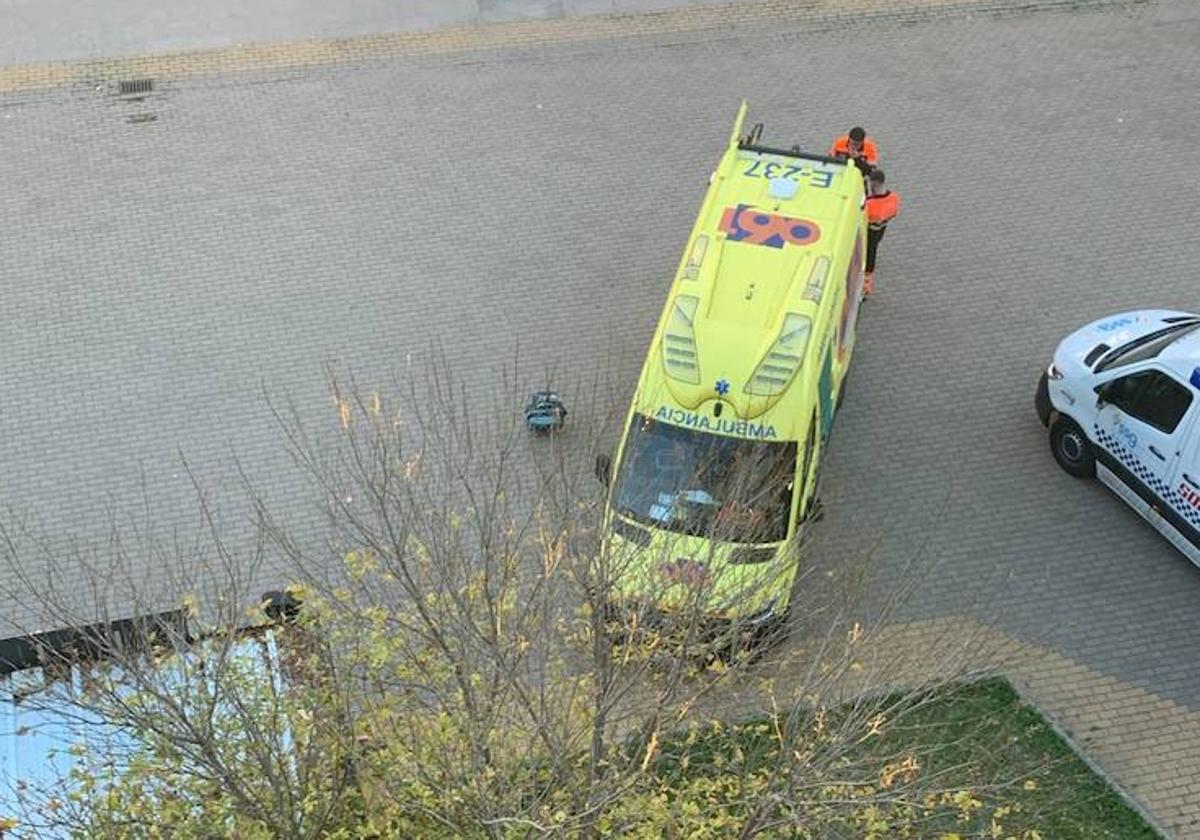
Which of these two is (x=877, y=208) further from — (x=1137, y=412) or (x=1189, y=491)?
(x=1189, y=491)

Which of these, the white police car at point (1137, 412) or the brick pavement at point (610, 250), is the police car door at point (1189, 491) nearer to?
the white police car at point (1137, 412)

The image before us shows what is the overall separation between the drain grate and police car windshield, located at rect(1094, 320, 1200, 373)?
39.3 ft

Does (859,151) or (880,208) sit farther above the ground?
(859,151)

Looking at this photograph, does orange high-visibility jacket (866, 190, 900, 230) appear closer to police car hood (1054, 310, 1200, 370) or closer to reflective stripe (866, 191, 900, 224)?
reflective stripe (866, 191, 900, 224)

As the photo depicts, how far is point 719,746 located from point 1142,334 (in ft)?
20.7

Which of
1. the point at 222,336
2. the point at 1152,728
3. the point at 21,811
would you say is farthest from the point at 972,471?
the point at 21,811

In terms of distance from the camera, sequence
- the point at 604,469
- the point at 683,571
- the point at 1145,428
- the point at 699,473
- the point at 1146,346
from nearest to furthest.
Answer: the point at 683,571
the point at 699,473
the point at 604,469
the point at 1145,428
the point at 1146,346

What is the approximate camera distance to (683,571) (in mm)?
8625

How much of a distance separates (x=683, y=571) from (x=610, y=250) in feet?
23.1

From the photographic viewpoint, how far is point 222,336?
1397cm

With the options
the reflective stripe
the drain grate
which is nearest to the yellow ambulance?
the reflective stripe

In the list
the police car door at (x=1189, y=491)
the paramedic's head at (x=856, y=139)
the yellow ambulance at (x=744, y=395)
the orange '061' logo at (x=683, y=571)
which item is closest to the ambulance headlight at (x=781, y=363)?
the yellow ambulance at (x=744, y=395)

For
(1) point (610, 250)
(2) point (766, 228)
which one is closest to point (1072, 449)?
(2) point (766, 228)

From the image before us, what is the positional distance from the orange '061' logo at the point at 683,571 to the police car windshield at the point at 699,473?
1.68m
